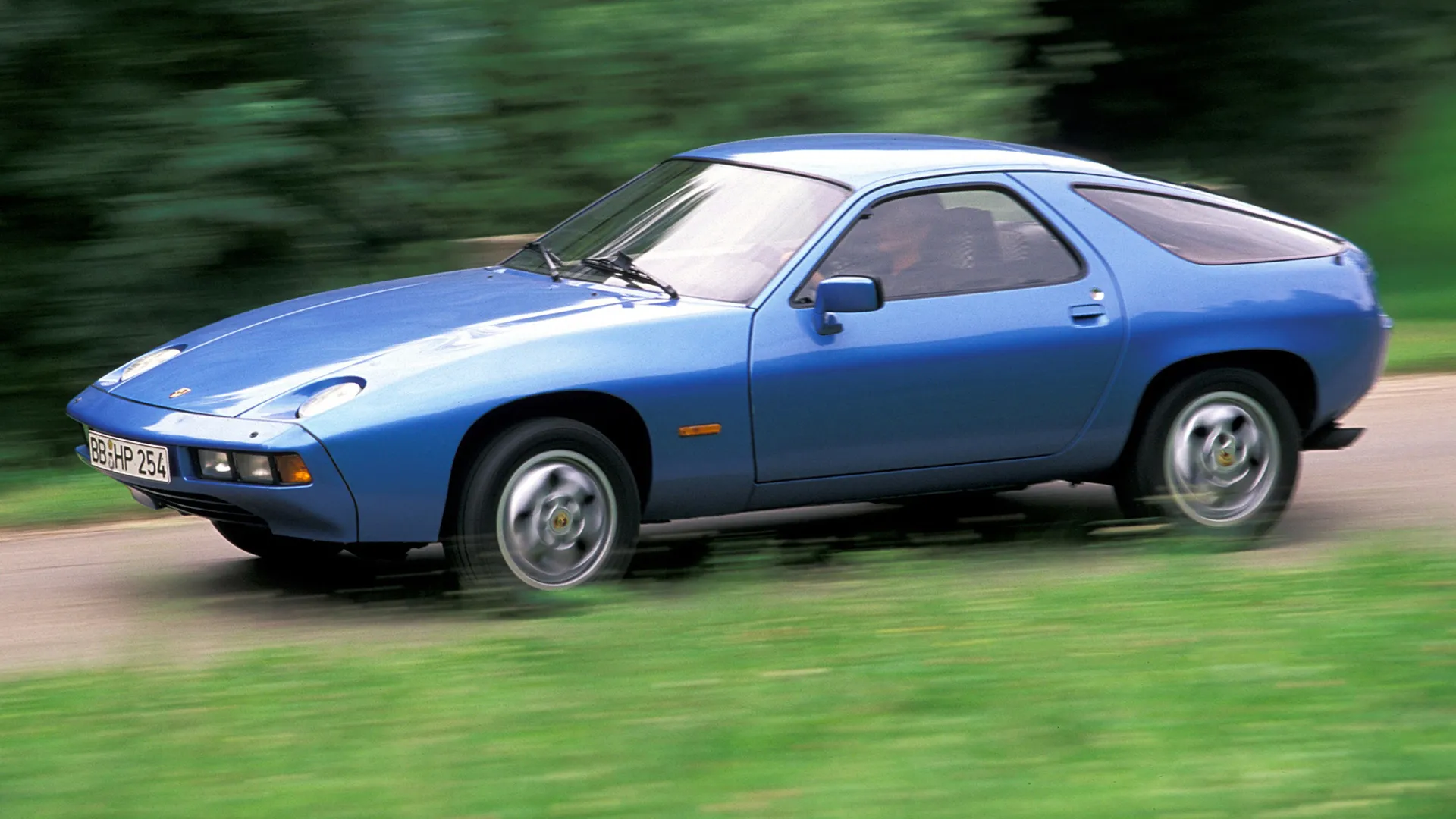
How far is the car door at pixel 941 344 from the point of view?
6.30 m

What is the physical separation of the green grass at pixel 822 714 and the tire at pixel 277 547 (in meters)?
1.19

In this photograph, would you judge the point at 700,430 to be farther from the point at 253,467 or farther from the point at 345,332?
the point at 253,467

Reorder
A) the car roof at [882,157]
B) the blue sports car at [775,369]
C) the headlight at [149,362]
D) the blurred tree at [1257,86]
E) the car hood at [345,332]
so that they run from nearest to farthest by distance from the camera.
Result: the blue sports car at [775,369]
the car hood at [345,332]
the headlight at [149,362]
the car roof at [882,157]
the blurred tree at [1257,86]

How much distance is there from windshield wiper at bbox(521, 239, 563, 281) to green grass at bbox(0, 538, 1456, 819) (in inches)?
60.5

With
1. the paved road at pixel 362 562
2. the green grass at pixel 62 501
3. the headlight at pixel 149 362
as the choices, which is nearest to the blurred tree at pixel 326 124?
the green grass at pixel 62 501

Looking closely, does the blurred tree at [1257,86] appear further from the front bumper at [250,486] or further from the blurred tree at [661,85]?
the front bumper at [250,486]

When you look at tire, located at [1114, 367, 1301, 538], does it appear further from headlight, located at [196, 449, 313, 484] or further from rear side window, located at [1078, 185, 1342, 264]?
headlight, located at [196, 449, 313, 484]

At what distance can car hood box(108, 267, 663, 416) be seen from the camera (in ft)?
19.2

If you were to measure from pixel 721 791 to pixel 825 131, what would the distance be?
8.14 m

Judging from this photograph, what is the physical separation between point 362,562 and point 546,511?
48.4 inches

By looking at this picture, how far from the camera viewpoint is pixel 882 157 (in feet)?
22.8

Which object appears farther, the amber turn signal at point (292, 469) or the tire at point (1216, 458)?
the tire at point (1216, 458)

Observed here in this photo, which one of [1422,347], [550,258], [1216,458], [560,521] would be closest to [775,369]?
[560,521]

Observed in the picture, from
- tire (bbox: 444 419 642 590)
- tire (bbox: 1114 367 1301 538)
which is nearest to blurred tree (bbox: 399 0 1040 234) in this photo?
tire (bbox: 1114 367 1301 538)
